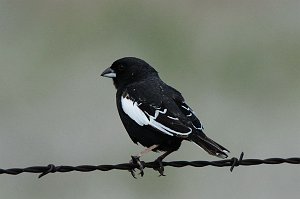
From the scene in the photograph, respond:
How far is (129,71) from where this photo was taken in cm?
948

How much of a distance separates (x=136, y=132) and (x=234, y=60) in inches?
375

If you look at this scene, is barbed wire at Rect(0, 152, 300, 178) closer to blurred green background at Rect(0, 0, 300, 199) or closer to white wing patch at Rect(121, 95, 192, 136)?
white wing patch at Rect(121, 95, 192, 136)

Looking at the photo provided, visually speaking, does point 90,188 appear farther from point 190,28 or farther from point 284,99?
point 190,28

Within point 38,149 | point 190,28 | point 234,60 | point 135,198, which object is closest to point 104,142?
point 38,149

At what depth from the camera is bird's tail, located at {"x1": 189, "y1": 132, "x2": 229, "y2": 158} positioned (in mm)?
7918

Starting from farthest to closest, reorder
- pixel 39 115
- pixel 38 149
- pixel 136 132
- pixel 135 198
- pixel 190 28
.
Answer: pixel 190 28
pixel 39 115
pixel 38 149
pixel 135 198
pixel 136 132

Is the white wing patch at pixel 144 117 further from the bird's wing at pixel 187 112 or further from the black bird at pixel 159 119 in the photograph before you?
the bird's wing at pixel 187 112

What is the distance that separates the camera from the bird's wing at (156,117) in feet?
27.0

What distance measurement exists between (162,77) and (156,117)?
8.50 m

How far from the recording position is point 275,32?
19.8 metres

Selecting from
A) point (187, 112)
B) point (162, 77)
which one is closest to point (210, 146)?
point (187, 112)

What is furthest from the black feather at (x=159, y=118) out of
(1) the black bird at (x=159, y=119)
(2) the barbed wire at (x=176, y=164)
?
(2) the barbed wire at (x=176, y=164)

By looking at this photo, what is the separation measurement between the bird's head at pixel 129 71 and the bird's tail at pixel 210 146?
1235mm

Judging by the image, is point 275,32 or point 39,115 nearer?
point 39,115
